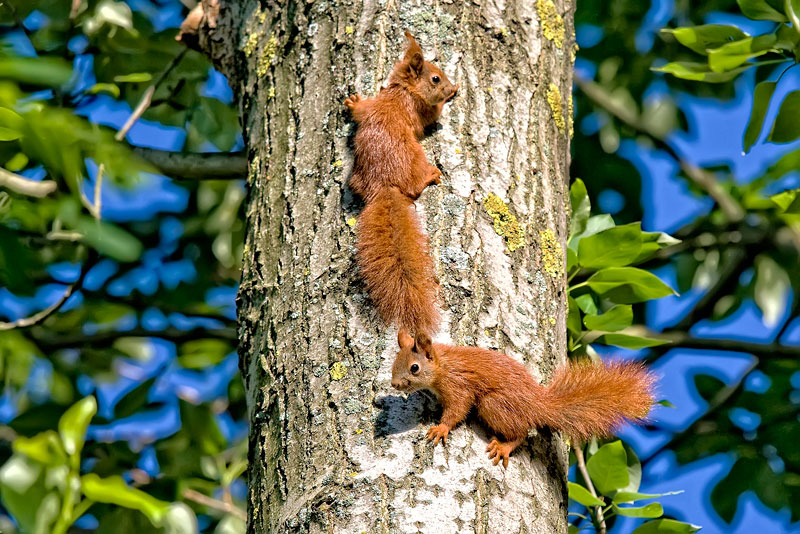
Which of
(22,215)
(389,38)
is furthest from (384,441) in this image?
(389,38)

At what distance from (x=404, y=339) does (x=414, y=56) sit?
70 cm

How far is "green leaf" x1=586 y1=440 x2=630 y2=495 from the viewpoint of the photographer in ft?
7.72

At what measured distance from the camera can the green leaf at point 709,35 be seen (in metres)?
2.46

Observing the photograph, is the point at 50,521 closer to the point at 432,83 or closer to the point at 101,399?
the point at 432,83

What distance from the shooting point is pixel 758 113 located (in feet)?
7.98

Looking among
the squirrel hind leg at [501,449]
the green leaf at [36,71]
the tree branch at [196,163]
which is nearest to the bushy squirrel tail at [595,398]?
the squirrel hind leg at [501,449]

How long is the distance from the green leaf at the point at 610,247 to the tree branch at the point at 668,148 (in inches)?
64.5

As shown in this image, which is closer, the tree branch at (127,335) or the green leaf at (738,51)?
the green leaf at (738,51)

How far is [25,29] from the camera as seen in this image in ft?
10.4

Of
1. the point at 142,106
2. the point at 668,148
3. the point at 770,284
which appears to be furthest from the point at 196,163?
the point at 770,284

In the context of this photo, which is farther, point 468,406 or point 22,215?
point 468,406

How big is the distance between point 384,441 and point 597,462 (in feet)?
2.84

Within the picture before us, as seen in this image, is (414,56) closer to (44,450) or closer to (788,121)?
(788,121)

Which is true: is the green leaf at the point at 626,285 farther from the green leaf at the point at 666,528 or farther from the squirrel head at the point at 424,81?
the squirrel head at the point at 424,81
